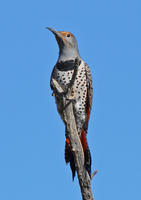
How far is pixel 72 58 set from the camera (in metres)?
7.14

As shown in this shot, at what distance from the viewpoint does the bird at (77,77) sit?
272 inches

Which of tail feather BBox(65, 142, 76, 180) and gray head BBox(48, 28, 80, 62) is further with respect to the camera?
gray head BBox(48, 28, 80, 62)

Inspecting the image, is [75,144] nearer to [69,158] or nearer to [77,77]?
[69,158]

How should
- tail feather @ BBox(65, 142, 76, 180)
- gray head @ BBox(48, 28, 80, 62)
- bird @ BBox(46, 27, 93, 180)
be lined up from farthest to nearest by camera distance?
1. gray head @ BBox(48, 28, 80, 62)
2. bird @ BBox(46, 27, 93, 180)
3. tail feather @ BBox(65, 142, 76, 180)

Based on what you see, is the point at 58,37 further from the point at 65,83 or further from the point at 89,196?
the point at 89,196

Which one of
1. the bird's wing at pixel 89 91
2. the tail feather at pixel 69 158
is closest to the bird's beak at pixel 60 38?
the bird's wing at pixel 89 91

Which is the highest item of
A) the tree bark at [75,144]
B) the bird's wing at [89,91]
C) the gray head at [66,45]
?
the gray head at [66,45]

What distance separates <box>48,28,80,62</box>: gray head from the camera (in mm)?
7191

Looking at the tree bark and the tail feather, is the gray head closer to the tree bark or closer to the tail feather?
the tree bark

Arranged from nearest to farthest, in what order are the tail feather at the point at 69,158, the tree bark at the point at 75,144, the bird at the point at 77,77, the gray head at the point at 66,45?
1. the tree bark at the point at 75,144
2. the tail feather at the point at 69,158
3. the bird at the point at 77,77
4. the gray head at the point at 66,45

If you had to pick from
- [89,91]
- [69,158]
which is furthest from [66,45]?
[69,158]

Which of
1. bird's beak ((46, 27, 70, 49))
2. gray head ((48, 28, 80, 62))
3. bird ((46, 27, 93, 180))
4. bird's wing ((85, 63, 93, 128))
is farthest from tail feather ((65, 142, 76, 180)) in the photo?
bird's beak ((46, 27, 70, 49))

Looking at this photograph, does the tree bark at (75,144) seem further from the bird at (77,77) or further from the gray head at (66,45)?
the gray head at (66,45)

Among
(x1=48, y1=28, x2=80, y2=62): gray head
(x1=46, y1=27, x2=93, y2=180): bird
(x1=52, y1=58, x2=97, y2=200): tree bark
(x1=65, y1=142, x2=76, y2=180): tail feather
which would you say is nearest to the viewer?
(x1=52, y1=58, x2=97, y2=200): tree bark
